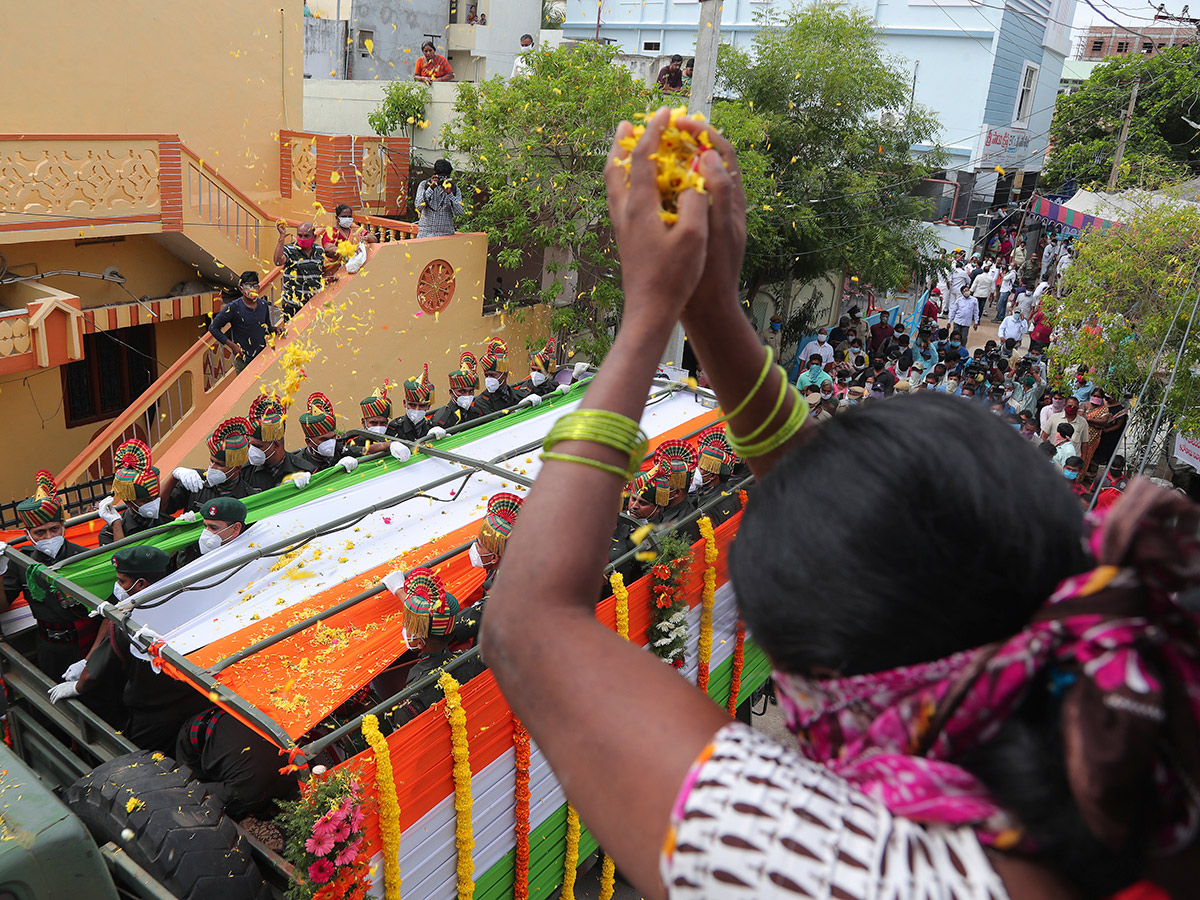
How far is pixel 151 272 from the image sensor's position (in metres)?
10.0

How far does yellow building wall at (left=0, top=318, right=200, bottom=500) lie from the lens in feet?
29.3

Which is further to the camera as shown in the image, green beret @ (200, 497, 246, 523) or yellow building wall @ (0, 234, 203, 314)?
yellow building wall @ (0, 234, 203, 314)

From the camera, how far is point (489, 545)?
4375mm

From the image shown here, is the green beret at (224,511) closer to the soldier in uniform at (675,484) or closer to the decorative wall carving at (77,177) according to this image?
the soldier in uniform at (675,484)

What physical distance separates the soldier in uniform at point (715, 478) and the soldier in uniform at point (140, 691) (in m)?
3.36

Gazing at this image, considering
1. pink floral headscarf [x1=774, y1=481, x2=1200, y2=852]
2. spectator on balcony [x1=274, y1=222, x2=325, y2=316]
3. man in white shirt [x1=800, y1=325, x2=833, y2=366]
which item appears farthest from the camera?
man in white shirt [x1=800, y1=325, x2=833, y2=366]

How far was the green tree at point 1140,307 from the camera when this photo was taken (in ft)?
25.3

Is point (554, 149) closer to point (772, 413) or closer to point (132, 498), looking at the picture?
point (132, 498)

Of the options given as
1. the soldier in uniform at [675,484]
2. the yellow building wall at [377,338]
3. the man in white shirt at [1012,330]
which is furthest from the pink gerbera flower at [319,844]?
the man in white shirt at [1012,330]

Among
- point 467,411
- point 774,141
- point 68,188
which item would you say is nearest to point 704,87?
point 467,411

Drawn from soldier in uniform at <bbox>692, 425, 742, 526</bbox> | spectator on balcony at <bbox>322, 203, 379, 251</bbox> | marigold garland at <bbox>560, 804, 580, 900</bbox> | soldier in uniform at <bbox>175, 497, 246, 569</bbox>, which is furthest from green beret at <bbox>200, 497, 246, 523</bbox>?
spectator on balcony at <bbox>322, 203, 379, 251</bbox>

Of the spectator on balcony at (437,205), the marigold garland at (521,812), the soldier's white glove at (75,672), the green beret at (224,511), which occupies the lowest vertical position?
the marigold garland at (521,812)

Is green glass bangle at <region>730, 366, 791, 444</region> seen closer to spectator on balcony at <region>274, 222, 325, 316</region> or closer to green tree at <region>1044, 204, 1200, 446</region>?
green tree at <region>1044, 204, 1200, 446</region>

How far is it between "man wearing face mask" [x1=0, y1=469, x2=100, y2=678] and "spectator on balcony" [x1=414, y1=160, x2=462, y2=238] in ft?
20.7
